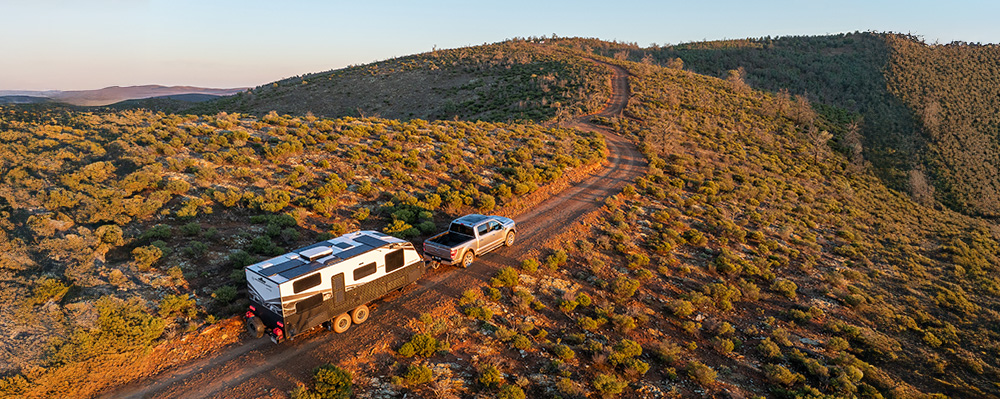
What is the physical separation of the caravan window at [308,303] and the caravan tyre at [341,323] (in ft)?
3.38

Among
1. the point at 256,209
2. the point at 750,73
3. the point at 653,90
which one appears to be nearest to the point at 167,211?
the point at 256,209

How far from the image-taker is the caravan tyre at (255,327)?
460 inches

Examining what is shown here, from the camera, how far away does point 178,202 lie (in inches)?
751

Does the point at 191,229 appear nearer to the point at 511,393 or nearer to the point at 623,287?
the point at 511,393

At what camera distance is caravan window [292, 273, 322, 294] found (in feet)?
36.5

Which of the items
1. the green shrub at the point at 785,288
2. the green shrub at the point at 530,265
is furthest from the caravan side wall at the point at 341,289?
the green shrub at the point at 785,288

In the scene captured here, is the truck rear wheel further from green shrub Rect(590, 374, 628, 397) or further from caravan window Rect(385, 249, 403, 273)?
green shrub Rect(590, 374, 628, 397)

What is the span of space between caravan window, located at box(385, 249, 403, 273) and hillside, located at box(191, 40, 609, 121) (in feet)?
126

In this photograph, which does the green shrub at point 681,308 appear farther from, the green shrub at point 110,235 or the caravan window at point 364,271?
the green shrub at point 110,235

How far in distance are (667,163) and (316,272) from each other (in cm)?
3257

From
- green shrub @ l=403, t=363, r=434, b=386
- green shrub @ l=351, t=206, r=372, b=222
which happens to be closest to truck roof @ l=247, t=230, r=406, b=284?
green shrub @ l=403, t=363, r=434, b=386

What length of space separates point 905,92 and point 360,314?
94832 millimetres

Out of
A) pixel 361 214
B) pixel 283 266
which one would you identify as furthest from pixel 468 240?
pixel 283 266

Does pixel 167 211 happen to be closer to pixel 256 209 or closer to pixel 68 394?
pixel 256 209
